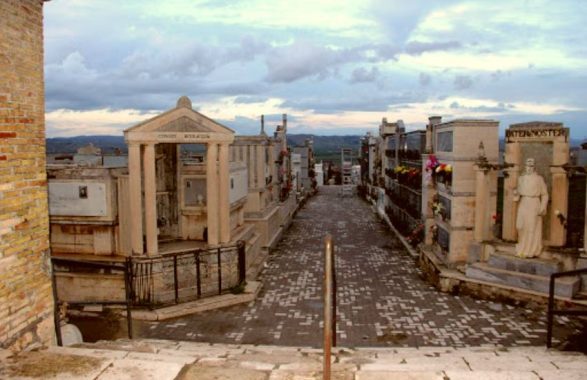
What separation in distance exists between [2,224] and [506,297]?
37.2 ft

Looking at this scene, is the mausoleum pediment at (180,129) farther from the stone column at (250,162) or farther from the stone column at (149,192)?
the stone column at (250,162)

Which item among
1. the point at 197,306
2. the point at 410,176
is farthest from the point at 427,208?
the point at 197,306

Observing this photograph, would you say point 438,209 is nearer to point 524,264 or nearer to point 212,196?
point 524,264

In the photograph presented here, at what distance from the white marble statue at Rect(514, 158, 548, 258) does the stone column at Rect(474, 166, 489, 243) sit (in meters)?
1.26

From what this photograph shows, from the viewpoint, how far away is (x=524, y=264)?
1309cm

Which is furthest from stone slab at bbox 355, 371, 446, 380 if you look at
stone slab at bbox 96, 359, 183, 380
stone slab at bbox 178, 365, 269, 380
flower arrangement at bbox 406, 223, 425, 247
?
flower arrangement at bbox 406, 223, 425, 247

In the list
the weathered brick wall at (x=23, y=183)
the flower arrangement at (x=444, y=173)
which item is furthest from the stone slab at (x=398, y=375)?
the flower arrangement at (x=444, y=173)

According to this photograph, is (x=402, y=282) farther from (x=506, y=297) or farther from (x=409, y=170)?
(x=409, y=170)

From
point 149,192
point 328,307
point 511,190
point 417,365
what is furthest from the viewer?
point 511,190

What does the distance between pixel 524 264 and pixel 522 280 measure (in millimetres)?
436

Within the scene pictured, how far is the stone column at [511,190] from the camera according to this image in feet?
47.0

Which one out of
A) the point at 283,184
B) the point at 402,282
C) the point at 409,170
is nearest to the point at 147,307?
the point at 402,282

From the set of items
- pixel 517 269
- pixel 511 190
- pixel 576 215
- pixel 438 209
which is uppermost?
pixel 511 190

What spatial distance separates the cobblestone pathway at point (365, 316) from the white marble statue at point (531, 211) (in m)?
1.66
